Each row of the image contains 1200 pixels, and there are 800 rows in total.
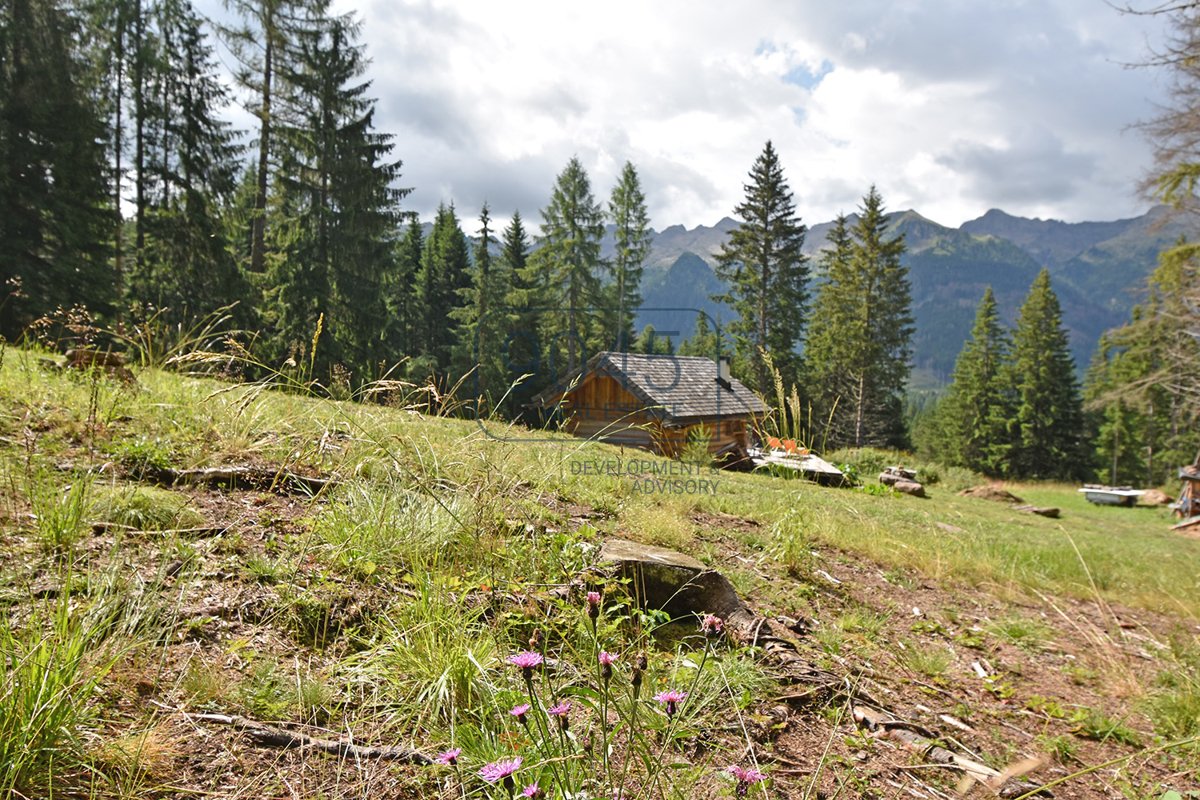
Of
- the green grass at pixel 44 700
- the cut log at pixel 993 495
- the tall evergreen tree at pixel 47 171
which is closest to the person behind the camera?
the green grass at pixel 44 700

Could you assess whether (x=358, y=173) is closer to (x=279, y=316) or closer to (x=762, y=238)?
(x=279, y=316)

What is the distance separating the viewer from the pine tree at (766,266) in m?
34.2

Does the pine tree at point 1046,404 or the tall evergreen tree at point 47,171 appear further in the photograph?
the pine tree at point 1046,404

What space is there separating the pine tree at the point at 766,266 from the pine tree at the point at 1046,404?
18664 millimetres

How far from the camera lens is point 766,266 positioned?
113 ft

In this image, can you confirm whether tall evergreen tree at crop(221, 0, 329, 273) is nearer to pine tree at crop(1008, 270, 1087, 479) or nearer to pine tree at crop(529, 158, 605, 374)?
pine tree at crop(529, 158, 605, 374)

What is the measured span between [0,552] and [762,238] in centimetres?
3605

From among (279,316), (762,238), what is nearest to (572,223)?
(762,238)

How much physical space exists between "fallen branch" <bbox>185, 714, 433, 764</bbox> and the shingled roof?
13.0m

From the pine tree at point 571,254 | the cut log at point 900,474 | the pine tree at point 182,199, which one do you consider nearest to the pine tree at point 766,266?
the pine tree at point 571,254

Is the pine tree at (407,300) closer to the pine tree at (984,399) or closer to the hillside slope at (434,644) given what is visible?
the hillside slope at (434,644)

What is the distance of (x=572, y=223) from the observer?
30.5 m

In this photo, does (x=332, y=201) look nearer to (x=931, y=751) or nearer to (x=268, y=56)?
(x=268, y=56)

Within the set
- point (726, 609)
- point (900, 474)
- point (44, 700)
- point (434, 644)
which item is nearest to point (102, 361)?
point (44, 700)
